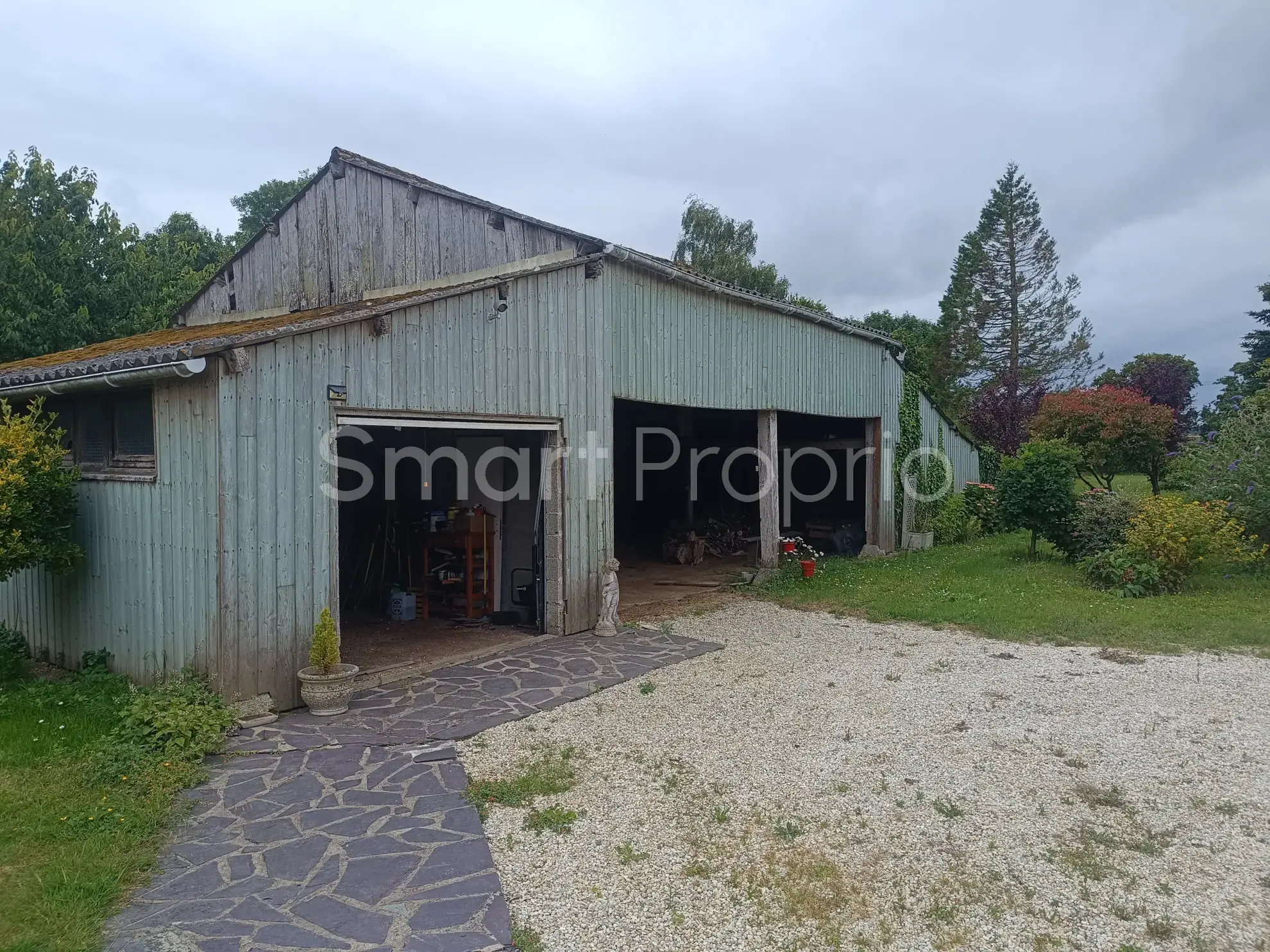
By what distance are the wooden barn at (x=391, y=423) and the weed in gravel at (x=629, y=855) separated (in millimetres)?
3569

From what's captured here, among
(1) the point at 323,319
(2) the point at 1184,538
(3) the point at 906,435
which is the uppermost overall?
(1) the point at 323,319

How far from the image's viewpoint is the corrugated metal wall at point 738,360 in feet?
34.5

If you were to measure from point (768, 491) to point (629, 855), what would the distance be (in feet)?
32.0

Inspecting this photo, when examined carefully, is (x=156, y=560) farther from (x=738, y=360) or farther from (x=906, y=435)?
(x=906, y=435)

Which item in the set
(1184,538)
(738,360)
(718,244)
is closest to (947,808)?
(738,360)

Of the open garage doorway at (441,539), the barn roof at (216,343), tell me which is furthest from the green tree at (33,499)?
the open garage doorway at (441,539)

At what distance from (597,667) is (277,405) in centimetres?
398

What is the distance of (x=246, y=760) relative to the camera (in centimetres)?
566

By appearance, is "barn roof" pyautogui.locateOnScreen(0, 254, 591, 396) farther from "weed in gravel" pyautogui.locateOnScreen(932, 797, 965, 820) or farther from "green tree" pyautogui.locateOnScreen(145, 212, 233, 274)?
"green tree" pyautogui.locateOnScreen(145, 212, 233, 274)

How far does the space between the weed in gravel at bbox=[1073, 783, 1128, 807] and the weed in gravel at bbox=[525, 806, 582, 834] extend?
10.3ft

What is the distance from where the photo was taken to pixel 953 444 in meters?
18.5

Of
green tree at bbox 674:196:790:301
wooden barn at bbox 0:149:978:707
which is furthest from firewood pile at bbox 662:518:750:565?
green tree at bbox 674:196:790:301

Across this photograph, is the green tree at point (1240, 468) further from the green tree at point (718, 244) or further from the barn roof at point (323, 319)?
the green tree at point (718, 244)

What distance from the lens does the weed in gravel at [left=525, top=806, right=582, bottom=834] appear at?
4.71 m
